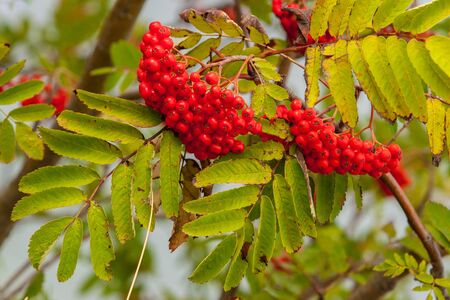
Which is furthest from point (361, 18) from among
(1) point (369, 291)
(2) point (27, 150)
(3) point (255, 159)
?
(1) point (369, 291)

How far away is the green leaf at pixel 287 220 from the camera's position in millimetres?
1176

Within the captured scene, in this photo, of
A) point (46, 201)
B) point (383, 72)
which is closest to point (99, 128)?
point (46, 201)

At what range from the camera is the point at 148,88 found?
1146 mm

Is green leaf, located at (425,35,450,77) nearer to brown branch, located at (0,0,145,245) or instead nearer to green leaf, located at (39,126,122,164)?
green leaf, located at (39,126,122,164)

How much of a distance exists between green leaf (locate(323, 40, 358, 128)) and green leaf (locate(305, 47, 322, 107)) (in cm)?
1

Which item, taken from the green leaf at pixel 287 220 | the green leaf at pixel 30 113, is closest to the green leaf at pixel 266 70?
the green leaf at pixel 287 220

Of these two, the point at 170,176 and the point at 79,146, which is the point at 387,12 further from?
the point at 79,146

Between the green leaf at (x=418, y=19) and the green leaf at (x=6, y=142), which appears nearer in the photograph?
the green leaf at (x=418, y=19)

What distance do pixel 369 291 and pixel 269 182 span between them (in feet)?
2.54

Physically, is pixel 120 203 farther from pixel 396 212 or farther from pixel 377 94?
pixel 396 212

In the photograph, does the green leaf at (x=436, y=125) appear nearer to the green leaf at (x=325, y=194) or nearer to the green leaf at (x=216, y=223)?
the green leaf at (x=325, y=194)

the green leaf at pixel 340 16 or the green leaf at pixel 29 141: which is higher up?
the green leaf at pixel 340 16

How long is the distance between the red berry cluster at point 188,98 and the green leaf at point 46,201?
0.20 m

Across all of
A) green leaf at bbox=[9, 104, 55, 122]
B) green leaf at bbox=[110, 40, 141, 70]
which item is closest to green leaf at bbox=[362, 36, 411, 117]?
green leaf at bbox=[9, 104, 55, 122]
